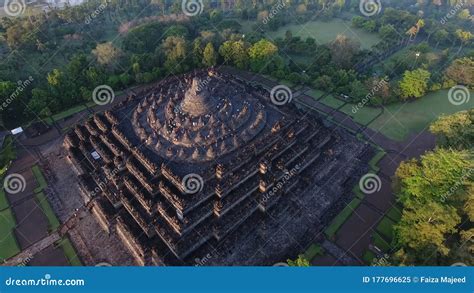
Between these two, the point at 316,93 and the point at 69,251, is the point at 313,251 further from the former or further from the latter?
the point at 316,93

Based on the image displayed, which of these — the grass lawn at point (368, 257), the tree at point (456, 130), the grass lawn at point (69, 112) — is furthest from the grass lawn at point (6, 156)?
the tree at point (456, 130)

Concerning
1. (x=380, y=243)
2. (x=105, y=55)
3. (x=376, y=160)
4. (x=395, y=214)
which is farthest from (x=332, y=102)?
(x=105, y=55)

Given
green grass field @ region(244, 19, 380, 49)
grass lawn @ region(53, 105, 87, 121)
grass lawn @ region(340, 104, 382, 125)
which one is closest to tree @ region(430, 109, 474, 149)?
grass lawn @ region(340, 104, 382, 125)

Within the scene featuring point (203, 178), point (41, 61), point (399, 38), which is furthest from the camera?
point (399, 38)

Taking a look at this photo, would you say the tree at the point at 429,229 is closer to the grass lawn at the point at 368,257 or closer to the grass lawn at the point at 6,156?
the grass lawn at the point at 368,257

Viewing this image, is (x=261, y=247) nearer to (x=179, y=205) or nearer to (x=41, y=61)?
(x=179, y=205)

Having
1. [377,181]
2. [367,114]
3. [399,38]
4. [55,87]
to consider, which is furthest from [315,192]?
[399,38]
